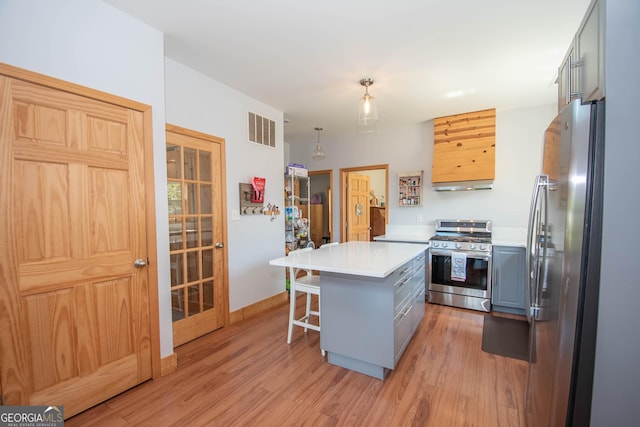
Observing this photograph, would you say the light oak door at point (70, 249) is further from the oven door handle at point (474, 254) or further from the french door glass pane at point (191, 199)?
the oven door handle at point (474, 254)

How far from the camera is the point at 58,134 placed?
167 centimetres

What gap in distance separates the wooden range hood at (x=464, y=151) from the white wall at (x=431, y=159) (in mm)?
216

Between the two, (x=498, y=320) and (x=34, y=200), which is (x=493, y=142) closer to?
(x=498, y=320)

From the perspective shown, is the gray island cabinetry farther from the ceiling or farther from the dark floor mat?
the ceiling

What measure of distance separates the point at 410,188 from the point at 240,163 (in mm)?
2713

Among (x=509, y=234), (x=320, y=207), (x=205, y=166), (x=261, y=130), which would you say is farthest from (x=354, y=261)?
(x=320, y=207)

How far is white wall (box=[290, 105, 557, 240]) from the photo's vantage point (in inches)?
147

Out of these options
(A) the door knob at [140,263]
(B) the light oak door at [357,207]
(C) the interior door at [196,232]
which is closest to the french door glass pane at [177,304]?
(C) the interior door at [196,232]

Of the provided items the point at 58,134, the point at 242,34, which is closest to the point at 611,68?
the point at 242,34

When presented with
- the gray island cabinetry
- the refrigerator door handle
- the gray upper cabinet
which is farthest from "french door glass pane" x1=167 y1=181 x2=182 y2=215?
the gray upper cabinet

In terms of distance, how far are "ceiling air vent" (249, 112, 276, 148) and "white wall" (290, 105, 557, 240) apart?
1.70 m

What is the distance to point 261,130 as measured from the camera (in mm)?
3541

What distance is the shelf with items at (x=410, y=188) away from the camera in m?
4.46

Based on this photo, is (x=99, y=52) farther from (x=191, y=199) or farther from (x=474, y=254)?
(x=474, y=254)
